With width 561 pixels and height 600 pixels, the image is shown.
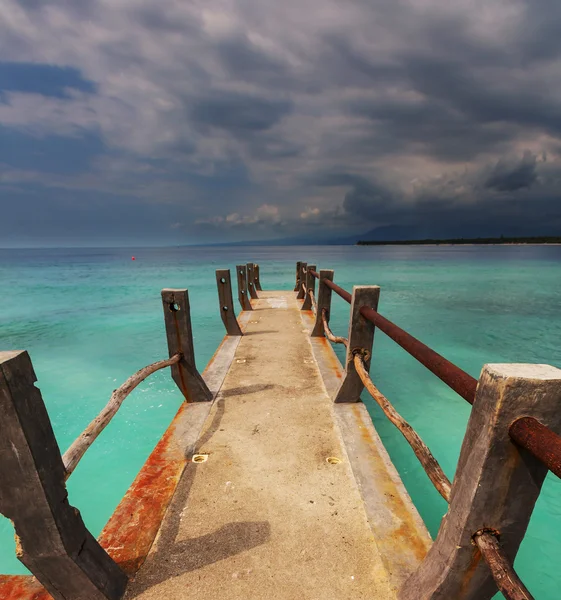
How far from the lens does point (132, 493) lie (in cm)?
228

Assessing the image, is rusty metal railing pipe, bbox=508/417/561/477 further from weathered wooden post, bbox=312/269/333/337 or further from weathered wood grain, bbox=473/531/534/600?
weathered wooden post, bbox=312/269/333/337

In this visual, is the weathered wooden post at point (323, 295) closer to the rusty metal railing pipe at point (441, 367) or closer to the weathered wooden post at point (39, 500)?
the rusty metal railing pipe at point (441, 367)

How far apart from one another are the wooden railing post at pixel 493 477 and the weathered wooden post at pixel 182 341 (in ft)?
8.58

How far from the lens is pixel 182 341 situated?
3.39 metres

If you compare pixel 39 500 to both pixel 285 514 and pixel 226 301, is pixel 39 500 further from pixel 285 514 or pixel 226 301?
pixel 226 301

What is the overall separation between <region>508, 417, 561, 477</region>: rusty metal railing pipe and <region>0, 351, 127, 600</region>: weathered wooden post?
165cm

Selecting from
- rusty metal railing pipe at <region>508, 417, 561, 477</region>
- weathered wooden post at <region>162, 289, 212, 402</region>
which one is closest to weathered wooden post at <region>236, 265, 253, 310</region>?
weathered wooden post at <region>162, 289, 212, 402</region>

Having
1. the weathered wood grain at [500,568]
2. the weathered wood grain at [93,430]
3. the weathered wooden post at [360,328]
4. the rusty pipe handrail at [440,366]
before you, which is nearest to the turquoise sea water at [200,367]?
the weathered wooden post at [360,328]

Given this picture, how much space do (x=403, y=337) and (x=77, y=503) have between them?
4.80m

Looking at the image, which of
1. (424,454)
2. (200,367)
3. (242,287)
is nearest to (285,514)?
(424,454)

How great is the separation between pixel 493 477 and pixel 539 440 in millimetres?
244

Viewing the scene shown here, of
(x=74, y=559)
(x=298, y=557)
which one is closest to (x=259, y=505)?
(x=298, y=557)

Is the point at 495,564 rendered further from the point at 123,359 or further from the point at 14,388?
the point at 123,359

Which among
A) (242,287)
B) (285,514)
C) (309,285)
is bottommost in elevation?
(285,514)
